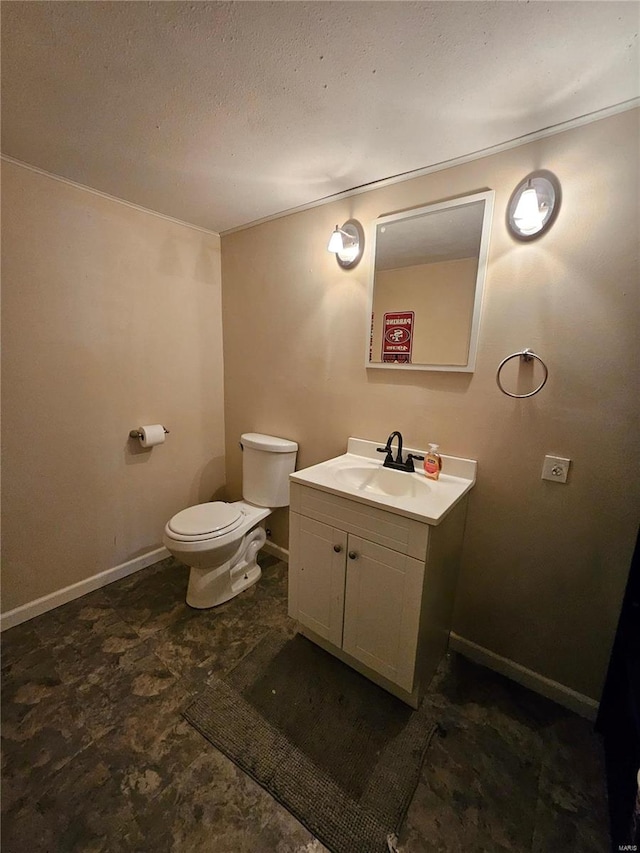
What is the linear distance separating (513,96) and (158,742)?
8.21 feet

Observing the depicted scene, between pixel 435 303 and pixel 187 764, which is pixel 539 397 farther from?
pixel 187 764

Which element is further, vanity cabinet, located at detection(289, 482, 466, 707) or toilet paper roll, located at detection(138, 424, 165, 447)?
toilet paper roll, located at detection(138, 424, 165, 447)

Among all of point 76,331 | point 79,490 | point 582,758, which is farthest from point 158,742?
point 76,331

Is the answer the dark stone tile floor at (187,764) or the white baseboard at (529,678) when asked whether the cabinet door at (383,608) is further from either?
the white baseboard at (529,678)

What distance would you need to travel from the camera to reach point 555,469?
4.25 ft

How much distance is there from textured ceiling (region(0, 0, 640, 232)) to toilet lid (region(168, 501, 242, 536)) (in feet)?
5.61

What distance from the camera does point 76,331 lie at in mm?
1734

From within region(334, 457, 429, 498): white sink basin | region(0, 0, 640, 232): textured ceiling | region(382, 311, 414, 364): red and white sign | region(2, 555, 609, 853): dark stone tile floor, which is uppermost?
region(0, 0, 640, 232): textured ceiling

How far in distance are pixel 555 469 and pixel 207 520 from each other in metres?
1.65

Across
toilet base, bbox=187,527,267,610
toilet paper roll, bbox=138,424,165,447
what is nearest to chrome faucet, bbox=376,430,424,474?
toilet base, bbox=187,527,267,610

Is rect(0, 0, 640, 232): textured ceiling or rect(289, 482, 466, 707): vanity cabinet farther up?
rect(0, 0, 640, 232): textured ceiling

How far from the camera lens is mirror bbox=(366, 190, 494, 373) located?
4.56 feet

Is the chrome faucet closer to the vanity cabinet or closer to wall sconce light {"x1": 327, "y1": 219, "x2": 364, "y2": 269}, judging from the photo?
the vanity cabinet

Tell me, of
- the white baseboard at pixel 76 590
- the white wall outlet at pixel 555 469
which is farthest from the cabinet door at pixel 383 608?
the white baseboard at pixel 76 590
